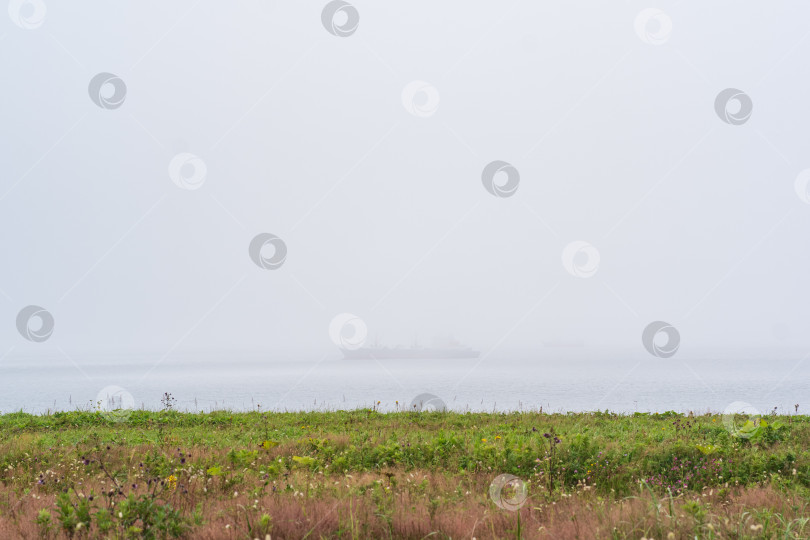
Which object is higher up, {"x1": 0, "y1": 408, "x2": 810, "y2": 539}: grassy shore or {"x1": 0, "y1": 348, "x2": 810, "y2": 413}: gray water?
{"x1": 0, "y1": 348, "x2": 810, "y2": 413}: gray water

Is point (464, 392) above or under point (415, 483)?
above

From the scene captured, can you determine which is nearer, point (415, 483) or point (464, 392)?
point (415, 483)

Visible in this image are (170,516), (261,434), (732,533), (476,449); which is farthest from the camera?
A: (261,434)

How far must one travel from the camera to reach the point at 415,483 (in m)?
7.08

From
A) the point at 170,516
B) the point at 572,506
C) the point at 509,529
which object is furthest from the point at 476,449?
the point at 170,516

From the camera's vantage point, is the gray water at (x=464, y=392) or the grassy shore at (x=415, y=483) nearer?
the grassy shore at (x=415, y=483)

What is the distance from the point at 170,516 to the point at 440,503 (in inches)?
102

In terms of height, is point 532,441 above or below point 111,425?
below

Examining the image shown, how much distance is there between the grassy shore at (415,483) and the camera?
469 centimetres

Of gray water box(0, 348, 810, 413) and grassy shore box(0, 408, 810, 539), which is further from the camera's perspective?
gray water box(0, 348, 810, 413)

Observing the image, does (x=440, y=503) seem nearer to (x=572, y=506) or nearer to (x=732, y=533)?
(x=572, y=506)

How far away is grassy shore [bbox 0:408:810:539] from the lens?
469 cm

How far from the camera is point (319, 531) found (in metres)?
4.64

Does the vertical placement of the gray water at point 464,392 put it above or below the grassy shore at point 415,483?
above
